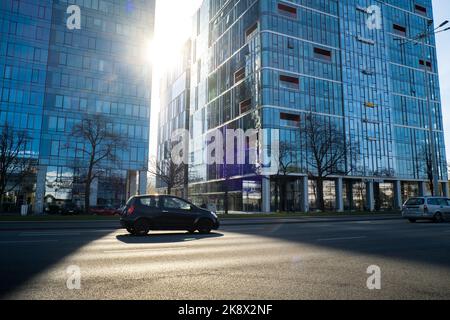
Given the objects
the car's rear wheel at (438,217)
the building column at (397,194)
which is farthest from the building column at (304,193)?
the car's rear wheel at (438,217)

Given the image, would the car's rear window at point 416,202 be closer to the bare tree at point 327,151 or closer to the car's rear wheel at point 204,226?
the car's rear wheel at point 204,226

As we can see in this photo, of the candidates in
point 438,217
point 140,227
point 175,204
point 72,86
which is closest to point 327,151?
point 438,217

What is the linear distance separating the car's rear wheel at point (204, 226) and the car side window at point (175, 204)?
79cm

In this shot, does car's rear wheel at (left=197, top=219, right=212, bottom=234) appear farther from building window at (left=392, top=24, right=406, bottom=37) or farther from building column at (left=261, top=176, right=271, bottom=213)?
building window at (left=392, top=24, right=406, bottom=37)

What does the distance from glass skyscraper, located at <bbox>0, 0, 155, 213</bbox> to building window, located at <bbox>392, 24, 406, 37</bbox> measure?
1894 inches

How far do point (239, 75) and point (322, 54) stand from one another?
1469 centimetres

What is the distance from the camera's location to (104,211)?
132 feet

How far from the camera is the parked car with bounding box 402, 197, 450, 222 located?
20109 mm

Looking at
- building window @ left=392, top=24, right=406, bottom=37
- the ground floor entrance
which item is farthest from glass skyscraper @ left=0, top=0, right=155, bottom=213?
building window @ left=392, top=24, right=406, bottom=37

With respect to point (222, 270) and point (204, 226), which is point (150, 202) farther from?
point (222, 270)


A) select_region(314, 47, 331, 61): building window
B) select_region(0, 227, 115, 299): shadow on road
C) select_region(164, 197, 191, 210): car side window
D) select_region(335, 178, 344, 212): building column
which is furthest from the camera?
Result: select_region(314, 47, 331, 61): building window

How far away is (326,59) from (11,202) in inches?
2090

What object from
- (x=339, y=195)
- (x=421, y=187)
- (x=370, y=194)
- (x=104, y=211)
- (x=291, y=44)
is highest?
(x=291, y=44)

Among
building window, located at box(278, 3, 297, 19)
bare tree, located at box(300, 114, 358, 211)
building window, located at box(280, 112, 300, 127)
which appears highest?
building window, located at box(278, 3, 297, 19)
